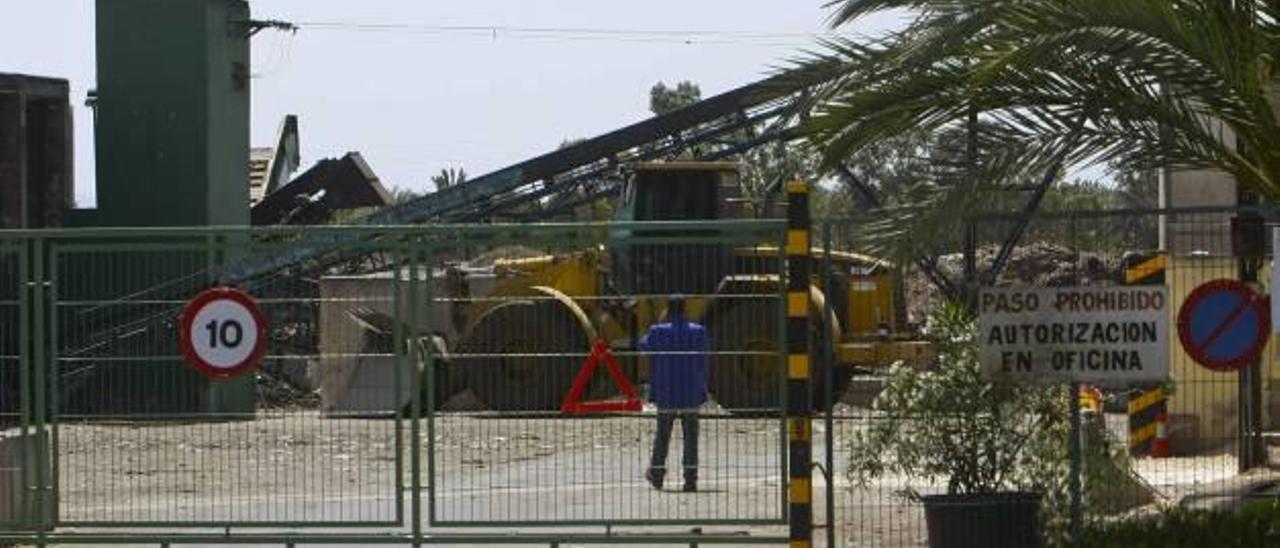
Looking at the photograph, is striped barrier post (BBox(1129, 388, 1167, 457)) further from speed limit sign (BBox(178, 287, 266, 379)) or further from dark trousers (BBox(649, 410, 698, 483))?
speed limit sign (BBox(178, 287, 266, 379))

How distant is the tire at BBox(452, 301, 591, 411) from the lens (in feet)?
49.9

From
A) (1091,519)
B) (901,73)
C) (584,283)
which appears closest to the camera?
(901,73)

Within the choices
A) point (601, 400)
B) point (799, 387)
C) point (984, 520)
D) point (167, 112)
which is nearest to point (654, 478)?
point (601, 400)

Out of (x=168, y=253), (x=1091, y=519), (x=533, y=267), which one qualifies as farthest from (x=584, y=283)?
(x=1091, y=519)

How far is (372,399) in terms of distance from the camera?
15625 mm

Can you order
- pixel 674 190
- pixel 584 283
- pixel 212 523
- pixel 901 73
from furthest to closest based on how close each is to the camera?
pixel 674 190, pixel 584 283, pixel 212 523, pixel 901 73

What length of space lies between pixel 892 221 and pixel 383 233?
10.8ft

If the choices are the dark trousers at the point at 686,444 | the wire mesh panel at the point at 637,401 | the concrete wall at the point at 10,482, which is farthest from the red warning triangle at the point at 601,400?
the concrete wall at the point at 10,482

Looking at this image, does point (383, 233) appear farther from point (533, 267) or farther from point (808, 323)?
point (533, 267)

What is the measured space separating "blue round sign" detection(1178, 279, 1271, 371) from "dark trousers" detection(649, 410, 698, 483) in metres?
3.12

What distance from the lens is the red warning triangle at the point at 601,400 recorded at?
14914 mm

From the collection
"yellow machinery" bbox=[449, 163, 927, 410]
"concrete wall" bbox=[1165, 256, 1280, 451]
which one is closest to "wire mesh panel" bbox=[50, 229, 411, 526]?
"yellow machinery" bbox=[449, 163, 927, 410]

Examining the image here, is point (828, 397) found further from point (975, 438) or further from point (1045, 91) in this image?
point (1045, 91)

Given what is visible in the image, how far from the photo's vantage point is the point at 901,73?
12.9 m
